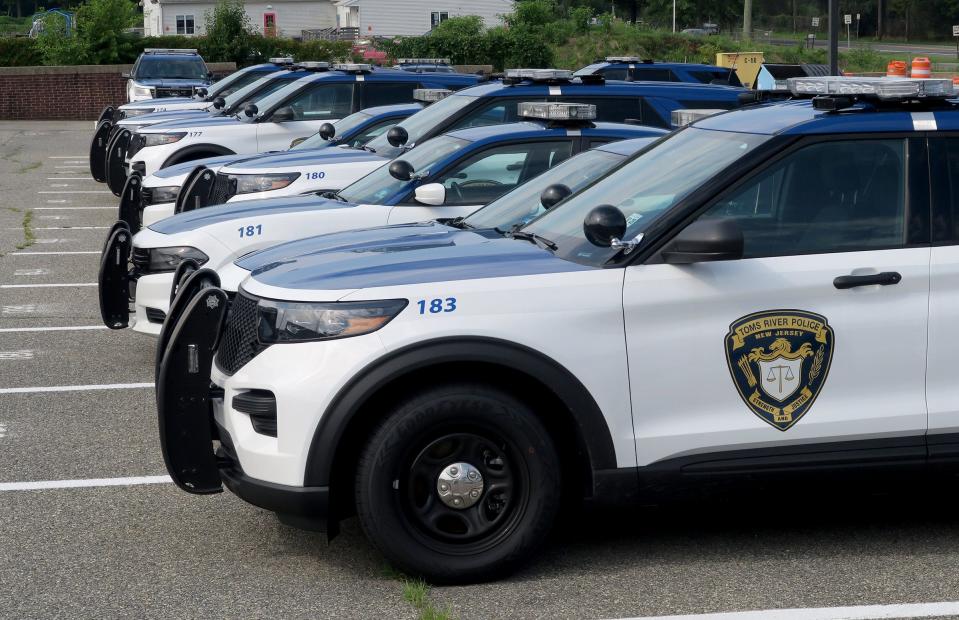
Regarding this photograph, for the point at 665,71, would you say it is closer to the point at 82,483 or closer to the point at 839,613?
the point at 82,483

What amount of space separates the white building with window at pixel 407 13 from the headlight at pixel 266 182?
55.8 metres

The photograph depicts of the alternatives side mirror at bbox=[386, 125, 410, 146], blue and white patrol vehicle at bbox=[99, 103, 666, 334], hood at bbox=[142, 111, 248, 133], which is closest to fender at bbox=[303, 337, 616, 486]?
blue and white patrol vehicle at bbox=[99, 103, 666, 334]

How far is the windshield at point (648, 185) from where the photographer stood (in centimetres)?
471

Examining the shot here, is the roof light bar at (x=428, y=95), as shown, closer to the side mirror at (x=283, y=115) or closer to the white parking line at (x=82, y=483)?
the side mirror at (x=283, y=115)

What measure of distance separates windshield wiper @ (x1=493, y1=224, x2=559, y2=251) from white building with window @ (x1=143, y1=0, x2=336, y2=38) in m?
59.5

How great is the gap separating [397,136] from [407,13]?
58.9m

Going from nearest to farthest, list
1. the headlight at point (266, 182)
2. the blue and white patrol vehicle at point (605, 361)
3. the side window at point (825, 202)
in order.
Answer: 1. the blue and white patrol vehicle at point (605, 361)
2. the side window at point (825, 202)
3. the headlight at point (266, 182)

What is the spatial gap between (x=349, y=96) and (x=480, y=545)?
10608 millimetres

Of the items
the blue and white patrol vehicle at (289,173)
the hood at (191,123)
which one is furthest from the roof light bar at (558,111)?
the hood at (191,123)

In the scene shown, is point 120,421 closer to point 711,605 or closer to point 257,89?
point 711,605

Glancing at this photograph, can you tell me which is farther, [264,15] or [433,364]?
[264,15]

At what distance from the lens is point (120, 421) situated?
6957 millimetres

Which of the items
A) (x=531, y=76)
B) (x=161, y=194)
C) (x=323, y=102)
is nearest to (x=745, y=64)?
(x=323, y=102)

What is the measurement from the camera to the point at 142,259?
814 centimetres
